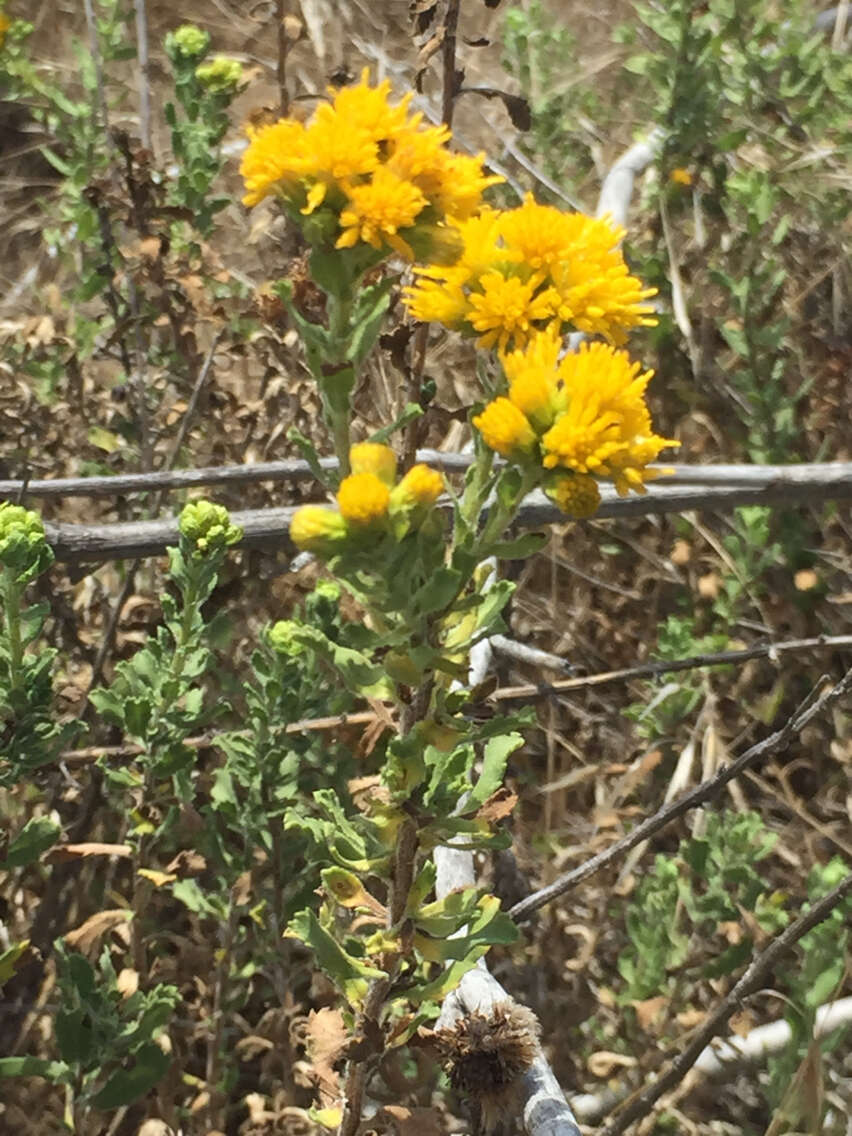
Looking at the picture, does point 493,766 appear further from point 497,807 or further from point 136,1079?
point 136,1079

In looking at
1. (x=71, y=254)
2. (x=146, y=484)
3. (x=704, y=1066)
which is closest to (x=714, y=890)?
(x=704, y=1066)

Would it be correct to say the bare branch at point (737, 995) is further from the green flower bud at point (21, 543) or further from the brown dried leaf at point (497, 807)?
the green flower bud at point (21, 543)

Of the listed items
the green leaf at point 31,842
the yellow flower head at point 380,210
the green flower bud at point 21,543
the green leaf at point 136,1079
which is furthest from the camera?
the green leaf at point 136,1079

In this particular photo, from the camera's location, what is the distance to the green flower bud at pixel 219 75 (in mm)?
2762

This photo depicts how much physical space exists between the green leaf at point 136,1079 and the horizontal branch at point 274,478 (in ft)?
3.18

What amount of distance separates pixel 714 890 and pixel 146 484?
1.41 meters

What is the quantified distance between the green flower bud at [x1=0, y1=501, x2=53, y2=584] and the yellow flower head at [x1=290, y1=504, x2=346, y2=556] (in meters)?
0.66

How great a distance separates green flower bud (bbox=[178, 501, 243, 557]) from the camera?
5.59ft

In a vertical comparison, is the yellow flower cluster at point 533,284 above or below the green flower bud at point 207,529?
above

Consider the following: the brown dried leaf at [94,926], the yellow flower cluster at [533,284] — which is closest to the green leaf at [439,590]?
the yellow flower cluster at [533,284]

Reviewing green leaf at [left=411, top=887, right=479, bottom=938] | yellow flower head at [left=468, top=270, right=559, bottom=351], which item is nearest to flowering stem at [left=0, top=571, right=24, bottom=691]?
green leaf at [left=411, top=887, right=479, bottom=938]

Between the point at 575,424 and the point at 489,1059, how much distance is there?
0.80 meters

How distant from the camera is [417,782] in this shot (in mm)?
1179

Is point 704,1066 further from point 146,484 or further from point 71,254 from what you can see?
point 71,254
